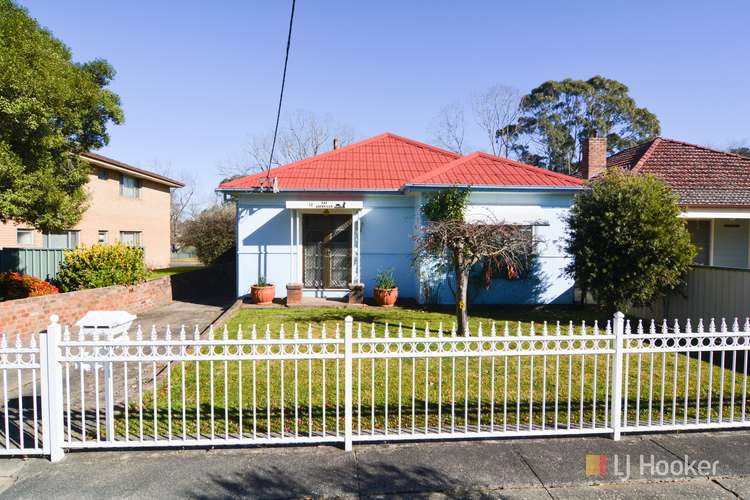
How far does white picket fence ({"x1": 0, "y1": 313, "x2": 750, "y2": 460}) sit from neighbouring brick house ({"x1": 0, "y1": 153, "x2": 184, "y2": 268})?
46.7ft

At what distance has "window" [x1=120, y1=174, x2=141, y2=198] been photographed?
23.0 metres

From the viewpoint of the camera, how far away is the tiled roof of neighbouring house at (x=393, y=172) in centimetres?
1254

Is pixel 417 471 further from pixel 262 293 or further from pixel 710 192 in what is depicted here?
pixel 710 192

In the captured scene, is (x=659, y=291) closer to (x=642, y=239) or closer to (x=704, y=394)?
(x=642, y=239)

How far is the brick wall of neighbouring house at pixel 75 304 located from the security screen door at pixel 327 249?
449 cm

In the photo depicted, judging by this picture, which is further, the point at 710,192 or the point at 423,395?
the point at 710,192

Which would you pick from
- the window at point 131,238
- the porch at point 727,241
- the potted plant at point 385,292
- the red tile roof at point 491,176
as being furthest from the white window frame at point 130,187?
the porch at point 727,241

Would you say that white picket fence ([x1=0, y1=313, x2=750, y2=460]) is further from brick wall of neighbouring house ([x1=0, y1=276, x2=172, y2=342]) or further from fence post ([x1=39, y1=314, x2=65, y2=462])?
brick wall of neighbouring house ([x1=0, y1=276, x2=172, y2=342])

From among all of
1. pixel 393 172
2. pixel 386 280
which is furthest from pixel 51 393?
pixel 393 172

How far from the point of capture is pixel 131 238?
24.0 metres

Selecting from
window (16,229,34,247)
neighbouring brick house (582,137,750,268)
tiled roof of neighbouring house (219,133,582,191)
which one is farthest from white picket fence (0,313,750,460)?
window (16,229,34,247)

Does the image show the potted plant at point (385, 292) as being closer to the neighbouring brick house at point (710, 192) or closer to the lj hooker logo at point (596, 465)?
the neighbouring brick house at point (710, 192)

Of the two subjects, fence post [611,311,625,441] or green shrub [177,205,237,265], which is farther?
green shrub [177,205,237,265]

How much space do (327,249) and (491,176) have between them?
5.17 m
